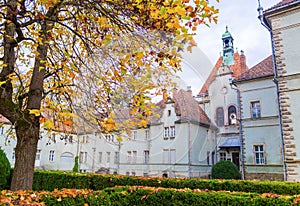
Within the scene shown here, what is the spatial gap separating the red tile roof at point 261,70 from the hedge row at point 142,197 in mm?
15793

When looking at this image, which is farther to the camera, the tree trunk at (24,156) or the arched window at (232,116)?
the arched window at (232,116)

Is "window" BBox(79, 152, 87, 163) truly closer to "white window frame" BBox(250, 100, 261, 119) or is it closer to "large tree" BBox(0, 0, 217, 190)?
"white window frame" BBox(250, 100, 261, 119)

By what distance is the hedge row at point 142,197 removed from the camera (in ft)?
12.6

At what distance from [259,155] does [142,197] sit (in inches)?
620

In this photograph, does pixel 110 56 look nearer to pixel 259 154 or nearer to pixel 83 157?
pixel 259 154

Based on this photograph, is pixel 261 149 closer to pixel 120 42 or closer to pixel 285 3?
pixel 285 3

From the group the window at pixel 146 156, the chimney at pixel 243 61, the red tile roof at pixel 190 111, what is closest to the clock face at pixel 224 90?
the red tile roof at pixel 190 111

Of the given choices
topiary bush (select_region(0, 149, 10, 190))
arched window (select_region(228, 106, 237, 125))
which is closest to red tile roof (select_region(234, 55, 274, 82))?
arched window (select_region(228, 106, 237, 125))

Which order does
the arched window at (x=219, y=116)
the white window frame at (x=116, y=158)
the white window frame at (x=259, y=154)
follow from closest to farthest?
the white window frame at (x=259, y=154)
the arched window at (x=219, y=116)
the white window frame at (x=116, y=158)

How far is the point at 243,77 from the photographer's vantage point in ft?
65.8

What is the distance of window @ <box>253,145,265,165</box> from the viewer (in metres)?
18.2

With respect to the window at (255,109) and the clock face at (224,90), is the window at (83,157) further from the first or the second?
the window at (255,109)

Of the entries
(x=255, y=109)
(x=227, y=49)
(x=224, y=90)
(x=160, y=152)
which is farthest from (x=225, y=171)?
(x=227, y=49)

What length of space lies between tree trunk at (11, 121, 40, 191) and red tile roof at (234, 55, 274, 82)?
17962 millimetres
